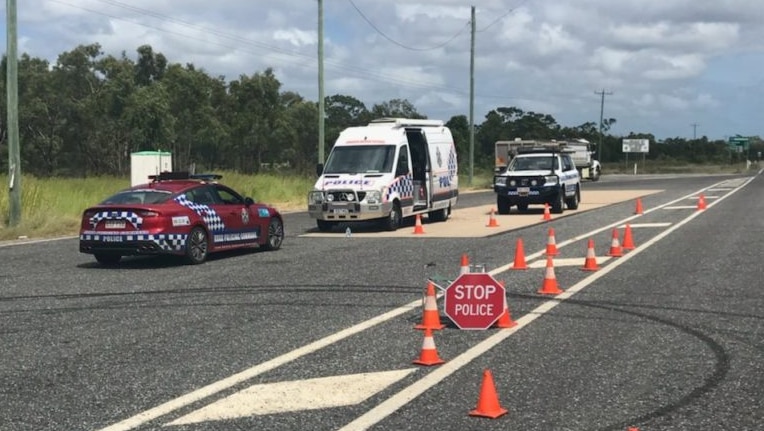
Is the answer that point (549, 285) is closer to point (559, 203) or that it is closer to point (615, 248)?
point (615, 248)

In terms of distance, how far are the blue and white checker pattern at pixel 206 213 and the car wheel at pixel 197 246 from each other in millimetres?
196

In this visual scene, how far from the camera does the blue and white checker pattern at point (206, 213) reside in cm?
1384

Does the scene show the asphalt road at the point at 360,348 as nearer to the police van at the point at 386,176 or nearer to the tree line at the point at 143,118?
the police van at the point at 386,176

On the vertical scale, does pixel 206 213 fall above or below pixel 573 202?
above

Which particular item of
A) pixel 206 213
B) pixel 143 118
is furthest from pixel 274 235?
pixel 143 118

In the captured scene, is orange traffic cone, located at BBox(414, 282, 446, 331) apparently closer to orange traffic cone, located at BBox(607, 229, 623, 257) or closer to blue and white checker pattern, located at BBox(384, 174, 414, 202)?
orange traffic cone, located at BBox(607, 229, 623, 257)

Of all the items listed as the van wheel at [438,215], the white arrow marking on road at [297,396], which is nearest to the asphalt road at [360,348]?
the white arrow marking on road at [297,396]

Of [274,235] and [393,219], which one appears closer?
[274,235]

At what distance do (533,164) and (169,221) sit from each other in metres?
16.1

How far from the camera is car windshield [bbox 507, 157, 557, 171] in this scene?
1061 inches

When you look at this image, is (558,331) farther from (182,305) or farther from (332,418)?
(182,305)

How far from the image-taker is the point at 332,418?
18.0 ft

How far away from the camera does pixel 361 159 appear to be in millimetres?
21250

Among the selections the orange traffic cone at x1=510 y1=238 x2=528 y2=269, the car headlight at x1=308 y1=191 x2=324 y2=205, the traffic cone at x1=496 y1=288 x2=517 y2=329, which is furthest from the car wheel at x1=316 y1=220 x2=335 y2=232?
the traffic cone at x1=496 y1=288 x2=517 y2=329
